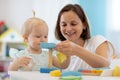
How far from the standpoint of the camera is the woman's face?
1.22 meters

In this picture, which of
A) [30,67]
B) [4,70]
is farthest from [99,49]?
[4,70]

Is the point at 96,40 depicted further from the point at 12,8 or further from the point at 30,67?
the point at 12,8

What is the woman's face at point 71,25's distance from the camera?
4.00ft

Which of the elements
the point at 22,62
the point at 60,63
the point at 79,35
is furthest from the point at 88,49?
the point at 22,62

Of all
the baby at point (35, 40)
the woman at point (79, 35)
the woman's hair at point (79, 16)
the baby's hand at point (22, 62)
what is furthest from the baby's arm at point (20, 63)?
the woman's hair at point (79, 16)

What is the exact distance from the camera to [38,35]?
3.95 ft

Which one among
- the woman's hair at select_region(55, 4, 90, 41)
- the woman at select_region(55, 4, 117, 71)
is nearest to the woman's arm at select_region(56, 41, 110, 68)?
the woman at select_region(55, 4, 117, 71)

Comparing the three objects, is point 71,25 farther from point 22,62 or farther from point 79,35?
point 22,62

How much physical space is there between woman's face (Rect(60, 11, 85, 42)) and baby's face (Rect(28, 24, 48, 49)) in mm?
93

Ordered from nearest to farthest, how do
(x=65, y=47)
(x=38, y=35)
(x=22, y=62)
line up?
1. (x=65, y=47)
2. (x=22, y=62)
3. (x=38, y=35)

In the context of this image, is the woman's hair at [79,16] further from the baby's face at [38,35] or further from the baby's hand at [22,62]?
the baby's hand at [22,62]

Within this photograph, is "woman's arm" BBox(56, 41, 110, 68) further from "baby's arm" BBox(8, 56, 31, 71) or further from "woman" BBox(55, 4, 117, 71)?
"baby's arm" BBox(8, 56, 31, 71)

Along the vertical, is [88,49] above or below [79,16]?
below

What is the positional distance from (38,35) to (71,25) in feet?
0.52
